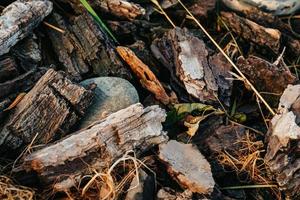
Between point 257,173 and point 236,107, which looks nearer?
point 257,173

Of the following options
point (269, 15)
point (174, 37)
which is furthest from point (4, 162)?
point (269, 15)

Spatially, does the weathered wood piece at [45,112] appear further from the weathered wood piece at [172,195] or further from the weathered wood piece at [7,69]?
the weathered wood piece at [172,195]

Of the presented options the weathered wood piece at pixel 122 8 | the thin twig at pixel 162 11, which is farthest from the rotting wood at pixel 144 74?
the thin twig at pixel 162 11

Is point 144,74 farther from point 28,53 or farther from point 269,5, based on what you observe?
point 269,5

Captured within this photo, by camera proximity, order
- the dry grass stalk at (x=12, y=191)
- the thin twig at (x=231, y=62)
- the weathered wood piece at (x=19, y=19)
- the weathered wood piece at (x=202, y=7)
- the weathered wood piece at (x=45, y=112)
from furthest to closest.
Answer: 1. the weathered wood piece at (x=202, y=7)
2. the thin twig at (x=231, y=62)
3. the weathered wood piece at (x=19, y=19)
4. the weathered wood piece at (x=45, y=112)
5. the dry grass stalk at (x=12, y=191)

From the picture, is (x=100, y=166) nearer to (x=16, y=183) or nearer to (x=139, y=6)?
(x=16, y=183)

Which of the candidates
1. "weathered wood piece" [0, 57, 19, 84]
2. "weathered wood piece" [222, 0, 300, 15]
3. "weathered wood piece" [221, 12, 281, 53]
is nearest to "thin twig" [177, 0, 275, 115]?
"weathered wood piece" [221, 12, 281, 53]

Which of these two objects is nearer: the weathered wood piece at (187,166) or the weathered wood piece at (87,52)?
the weathered wood piece at (187,166)
